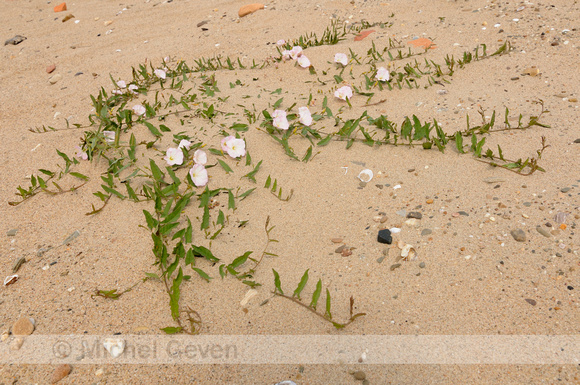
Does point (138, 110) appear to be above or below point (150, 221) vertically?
above

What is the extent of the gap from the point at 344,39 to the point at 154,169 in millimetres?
2384

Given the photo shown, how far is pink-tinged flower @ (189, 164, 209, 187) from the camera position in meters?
2.16

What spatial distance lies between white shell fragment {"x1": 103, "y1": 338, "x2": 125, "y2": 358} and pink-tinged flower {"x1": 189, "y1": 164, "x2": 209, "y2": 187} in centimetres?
90

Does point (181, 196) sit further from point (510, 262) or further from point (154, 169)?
point (510, 262)

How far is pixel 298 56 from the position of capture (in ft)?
10.8

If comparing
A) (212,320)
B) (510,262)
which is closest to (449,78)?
(510,262)

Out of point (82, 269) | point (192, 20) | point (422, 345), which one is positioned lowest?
point (422, 345)

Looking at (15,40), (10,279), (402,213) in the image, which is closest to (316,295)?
(402,213)

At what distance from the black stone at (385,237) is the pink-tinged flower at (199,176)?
963 millimetres

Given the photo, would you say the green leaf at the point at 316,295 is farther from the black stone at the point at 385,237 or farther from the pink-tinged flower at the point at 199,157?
the pink-tinged flower at the point at 199,157

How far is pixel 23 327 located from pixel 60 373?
0.97 ft

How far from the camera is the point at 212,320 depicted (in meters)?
1.55

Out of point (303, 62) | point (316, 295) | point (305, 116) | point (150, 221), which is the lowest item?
point (316, 295)

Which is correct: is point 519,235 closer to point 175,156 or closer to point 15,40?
point 175,156
